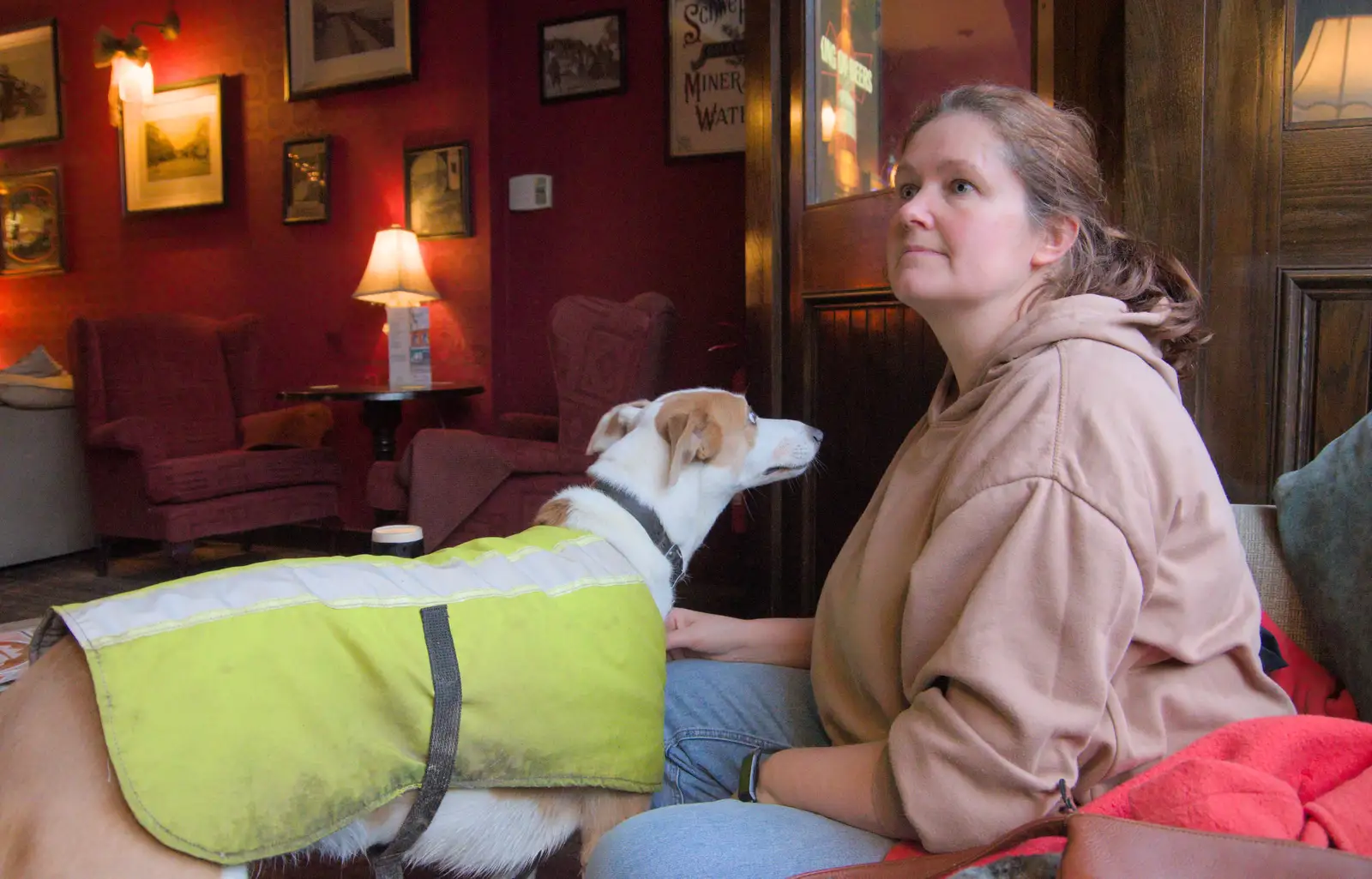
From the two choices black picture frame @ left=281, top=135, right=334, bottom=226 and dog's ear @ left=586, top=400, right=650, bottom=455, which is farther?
black picture frame @ left=281, top=135, right=334, bottom=226

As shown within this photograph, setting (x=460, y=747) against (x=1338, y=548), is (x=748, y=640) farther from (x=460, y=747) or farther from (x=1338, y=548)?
(x=1338, y=548)

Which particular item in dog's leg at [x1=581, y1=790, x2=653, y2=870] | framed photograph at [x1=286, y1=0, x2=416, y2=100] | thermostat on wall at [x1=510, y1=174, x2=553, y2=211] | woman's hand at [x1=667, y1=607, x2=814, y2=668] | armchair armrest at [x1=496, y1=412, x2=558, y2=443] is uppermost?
framed photograph at [x1=286, y1=0, x2=416, y2=100]

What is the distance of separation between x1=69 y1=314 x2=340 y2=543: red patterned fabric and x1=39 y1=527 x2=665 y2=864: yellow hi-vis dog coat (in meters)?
3.42

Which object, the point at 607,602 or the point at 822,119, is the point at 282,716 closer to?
the point at 607,602

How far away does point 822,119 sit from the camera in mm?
2088

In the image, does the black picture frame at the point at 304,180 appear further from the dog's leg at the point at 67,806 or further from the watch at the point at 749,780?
the watch at the point at 749,780

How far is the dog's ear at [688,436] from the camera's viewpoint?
58.7 inches

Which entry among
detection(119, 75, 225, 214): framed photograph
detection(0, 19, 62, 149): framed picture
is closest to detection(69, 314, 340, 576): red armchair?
detection(119, 75, 225, 214): framed photograph

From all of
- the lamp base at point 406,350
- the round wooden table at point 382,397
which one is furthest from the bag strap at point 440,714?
the lamp base at point 406,350

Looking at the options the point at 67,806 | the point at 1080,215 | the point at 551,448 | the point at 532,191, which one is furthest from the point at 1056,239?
the point at 532,191

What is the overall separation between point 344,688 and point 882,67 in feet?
5.58

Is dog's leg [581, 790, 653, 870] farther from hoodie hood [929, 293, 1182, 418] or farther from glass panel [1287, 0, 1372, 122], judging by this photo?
glass panel [1287, 0, 1372, 122]

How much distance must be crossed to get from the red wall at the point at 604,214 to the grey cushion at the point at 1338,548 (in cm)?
281

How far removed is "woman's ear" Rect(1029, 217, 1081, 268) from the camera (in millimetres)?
976
